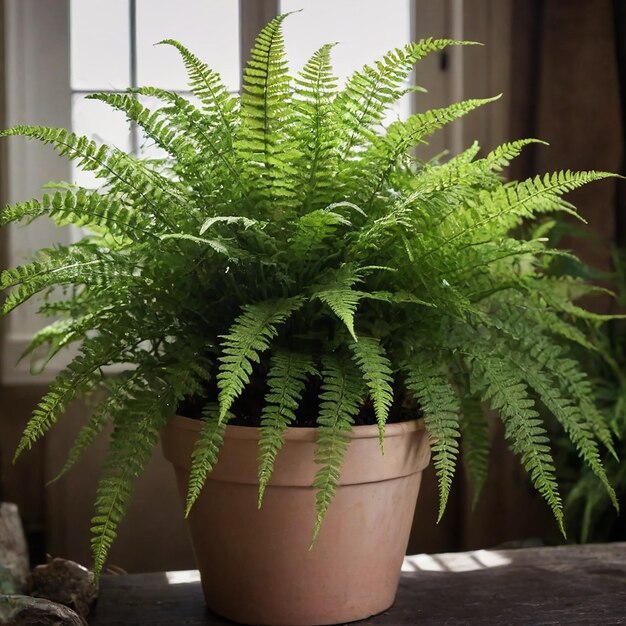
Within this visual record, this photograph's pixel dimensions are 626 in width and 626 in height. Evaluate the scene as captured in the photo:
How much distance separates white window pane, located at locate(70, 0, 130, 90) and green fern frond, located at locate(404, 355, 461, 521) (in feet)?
3.92

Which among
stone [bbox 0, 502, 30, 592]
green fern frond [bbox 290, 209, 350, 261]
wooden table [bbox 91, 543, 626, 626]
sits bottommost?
wooden table [bbox 91, 543, 626, 626]

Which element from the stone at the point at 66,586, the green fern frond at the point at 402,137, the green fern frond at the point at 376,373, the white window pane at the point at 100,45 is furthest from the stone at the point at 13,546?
the white window pane at the point at 100,45

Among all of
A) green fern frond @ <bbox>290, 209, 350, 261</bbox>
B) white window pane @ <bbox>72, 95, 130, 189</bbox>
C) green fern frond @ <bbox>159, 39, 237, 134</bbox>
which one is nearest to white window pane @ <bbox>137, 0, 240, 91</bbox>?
white window pane @ <bbox>72, 95, 130, 189</bbox>

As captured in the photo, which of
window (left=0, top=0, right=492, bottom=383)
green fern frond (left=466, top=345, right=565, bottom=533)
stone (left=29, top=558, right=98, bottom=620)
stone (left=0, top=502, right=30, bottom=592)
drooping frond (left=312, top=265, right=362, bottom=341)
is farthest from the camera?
window (left=0, top=0, right=492, bottom=383)

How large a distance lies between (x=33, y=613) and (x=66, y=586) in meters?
0.15

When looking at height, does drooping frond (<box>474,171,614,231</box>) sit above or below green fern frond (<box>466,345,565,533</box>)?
above

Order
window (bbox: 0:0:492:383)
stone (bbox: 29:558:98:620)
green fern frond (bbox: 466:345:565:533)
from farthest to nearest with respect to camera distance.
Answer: window (bbox: 0:0:492:383)
stone (bbox: 29:558:98:620)
green fern frond (bbox: 466:345:565:533)

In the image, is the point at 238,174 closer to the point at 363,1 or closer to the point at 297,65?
the point at 297,65

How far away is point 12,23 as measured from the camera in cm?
172

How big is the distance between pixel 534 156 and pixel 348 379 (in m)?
1.11

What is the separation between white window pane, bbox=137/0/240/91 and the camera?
6.01 ft

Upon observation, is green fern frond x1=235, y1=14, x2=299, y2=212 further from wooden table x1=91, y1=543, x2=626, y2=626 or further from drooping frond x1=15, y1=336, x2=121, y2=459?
wooden table x1=91, y1=543, x2=626, y2=626

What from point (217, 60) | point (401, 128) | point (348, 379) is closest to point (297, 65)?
point (217, 60)

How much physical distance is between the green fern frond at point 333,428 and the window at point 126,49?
1028 mm
